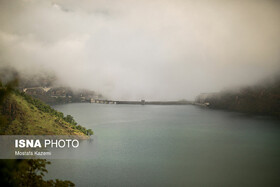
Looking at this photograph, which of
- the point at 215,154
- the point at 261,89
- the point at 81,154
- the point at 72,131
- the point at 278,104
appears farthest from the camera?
the point at 261,89

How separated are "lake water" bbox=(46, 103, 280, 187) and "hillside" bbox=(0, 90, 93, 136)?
21.3 feet

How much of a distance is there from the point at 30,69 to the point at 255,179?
3451 inches

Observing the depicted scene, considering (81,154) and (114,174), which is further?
(81,154)

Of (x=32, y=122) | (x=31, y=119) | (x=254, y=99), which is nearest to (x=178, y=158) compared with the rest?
(x=32, y=122)

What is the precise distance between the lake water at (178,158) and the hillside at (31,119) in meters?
6.49

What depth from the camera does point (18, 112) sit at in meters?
37.8

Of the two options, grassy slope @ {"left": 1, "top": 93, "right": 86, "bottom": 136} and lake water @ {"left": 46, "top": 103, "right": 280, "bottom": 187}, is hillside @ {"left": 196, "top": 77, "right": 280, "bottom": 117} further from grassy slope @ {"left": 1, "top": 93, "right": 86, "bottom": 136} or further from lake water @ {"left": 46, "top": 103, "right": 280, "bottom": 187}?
grassy slope @ {"left": 1, "top": 93, "right": 86, "bottom": 136}

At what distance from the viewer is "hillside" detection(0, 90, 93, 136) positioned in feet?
117

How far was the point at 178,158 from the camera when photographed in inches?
1375

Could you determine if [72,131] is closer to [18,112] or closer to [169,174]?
[18,112]

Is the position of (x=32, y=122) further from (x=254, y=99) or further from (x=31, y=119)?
(x=254, y=99)

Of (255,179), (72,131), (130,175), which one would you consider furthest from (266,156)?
(72,131)

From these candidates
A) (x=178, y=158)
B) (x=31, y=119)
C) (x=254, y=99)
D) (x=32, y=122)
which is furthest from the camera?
(x=254, y=99)

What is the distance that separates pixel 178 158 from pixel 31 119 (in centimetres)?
2205
